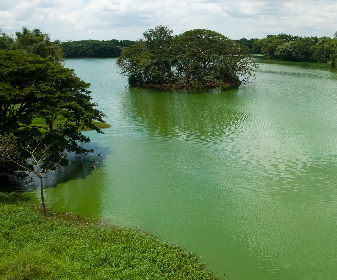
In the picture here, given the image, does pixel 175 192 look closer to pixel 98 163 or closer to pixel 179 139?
pixel 98 163

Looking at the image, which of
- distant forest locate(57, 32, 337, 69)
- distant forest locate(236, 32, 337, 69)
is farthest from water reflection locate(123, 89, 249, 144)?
distant forest locate(236, 32, 337, 69)

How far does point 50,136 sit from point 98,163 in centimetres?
338

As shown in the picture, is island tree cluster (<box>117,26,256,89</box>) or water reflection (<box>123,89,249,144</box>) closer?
water reflection (<box>123,89,249,144</box>)

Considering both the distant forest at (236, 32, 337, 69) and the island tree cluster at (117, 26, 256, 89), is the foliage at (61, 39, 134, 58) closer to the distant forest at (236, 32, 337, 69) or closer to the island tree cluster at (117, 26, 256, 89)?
the distant forest at (236, 32, 337, 69)

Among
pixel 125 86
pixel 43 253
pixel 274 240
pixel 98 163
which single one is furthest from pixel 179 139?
pixel 125 86

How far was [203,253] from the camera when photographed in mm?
11766

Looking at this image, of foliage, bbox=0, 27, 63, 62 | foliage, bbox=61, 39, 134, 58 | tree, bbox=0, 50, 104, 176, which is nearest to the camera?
tree, bbox=0, 50, 104, 176

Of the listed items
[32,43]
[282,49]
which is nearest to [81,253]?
[32,43]

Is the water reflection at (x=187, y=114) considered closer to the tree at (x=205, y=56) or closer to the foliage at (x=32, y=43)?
the tree at (x=205, y=56)

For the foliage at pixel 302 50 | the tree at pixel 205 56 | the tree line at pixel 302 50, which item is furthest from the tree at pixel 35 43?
the foliage at pixel 302 50

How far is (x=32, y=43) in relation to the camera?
3875 cm

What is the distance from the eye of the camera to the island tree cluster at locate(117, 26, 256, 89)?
42.3 metres

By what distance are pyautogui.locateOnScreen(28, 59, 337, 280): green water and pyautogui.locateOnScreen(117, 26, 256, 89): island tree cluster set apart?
40.0 ft

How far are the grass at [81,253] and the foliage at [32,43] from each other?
84.4ft
